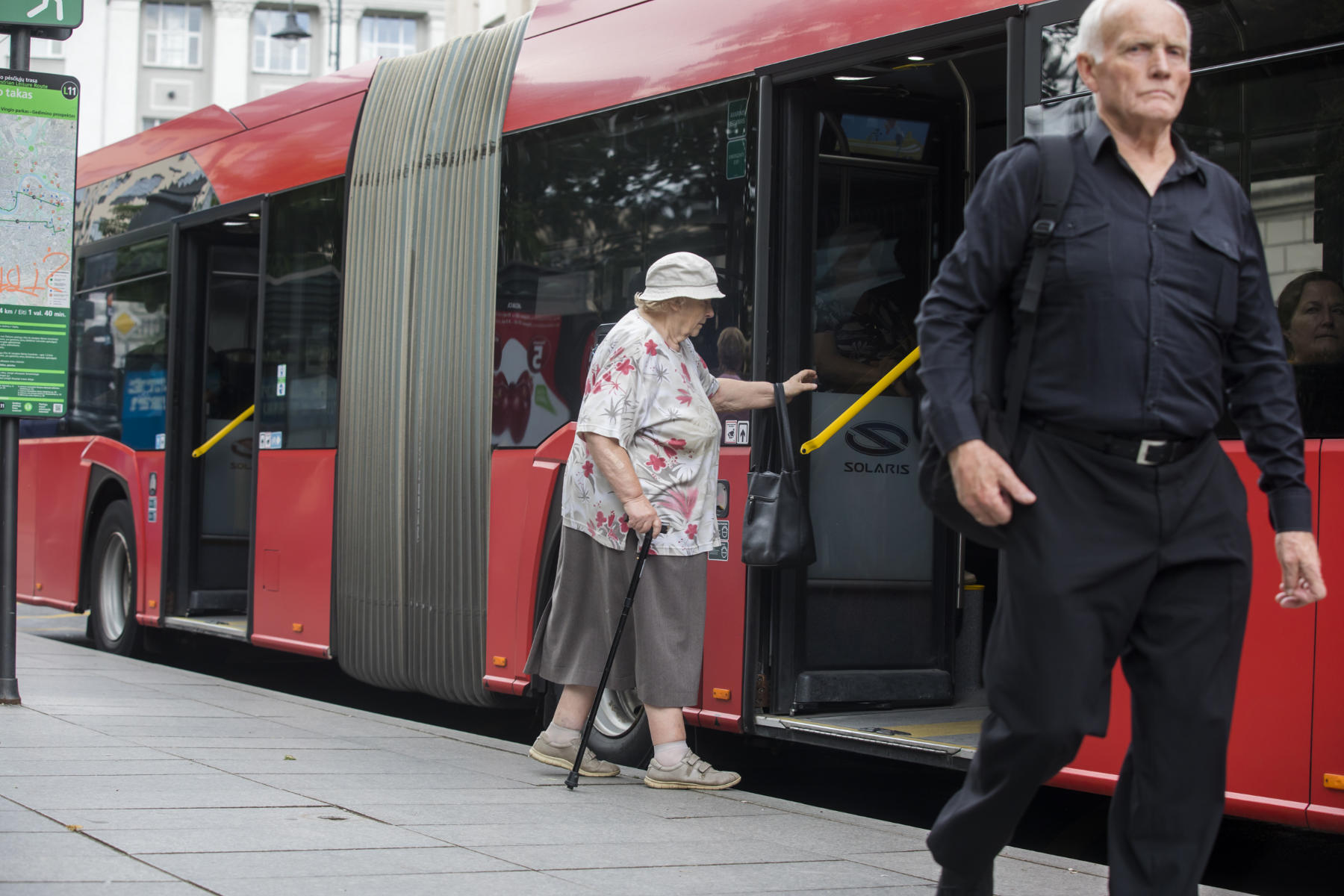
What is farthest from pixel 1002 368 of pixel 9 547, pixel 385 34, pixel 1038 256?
pixel 385 34

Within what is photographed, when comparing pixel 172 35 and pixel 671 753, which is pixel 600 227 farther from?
pixel 172 35

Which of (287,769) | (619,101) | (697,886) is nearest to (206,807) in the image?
(287,769)

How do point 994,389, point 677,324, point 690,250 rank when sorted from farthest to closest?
point 690,250 → point 677,324 → point 994,389

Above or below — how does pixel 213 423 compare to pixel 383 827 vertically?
above

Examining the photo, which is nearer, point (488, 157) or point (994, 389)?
point (994, 389)

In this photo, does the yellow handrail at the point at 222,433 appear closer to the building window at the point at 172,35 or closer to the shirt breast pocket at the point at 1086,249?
the shirt breast pocket at the point at 1086,249

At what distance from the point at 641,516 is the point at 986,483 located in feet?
8.80

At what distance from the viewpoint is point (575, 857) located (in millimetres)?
4801

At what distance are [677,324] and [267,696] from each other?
3.77 metres

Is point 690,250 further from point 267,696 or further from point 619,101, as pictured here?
point 267,696

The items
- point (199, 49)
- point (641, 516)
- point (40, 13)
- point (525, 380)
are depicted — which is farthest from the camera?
point (199, 49)

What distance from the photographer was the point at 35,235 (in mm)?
7980

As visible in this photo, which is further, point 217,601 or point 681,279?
point 217,601

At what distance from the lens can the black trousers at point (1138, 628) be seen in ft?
11.0
